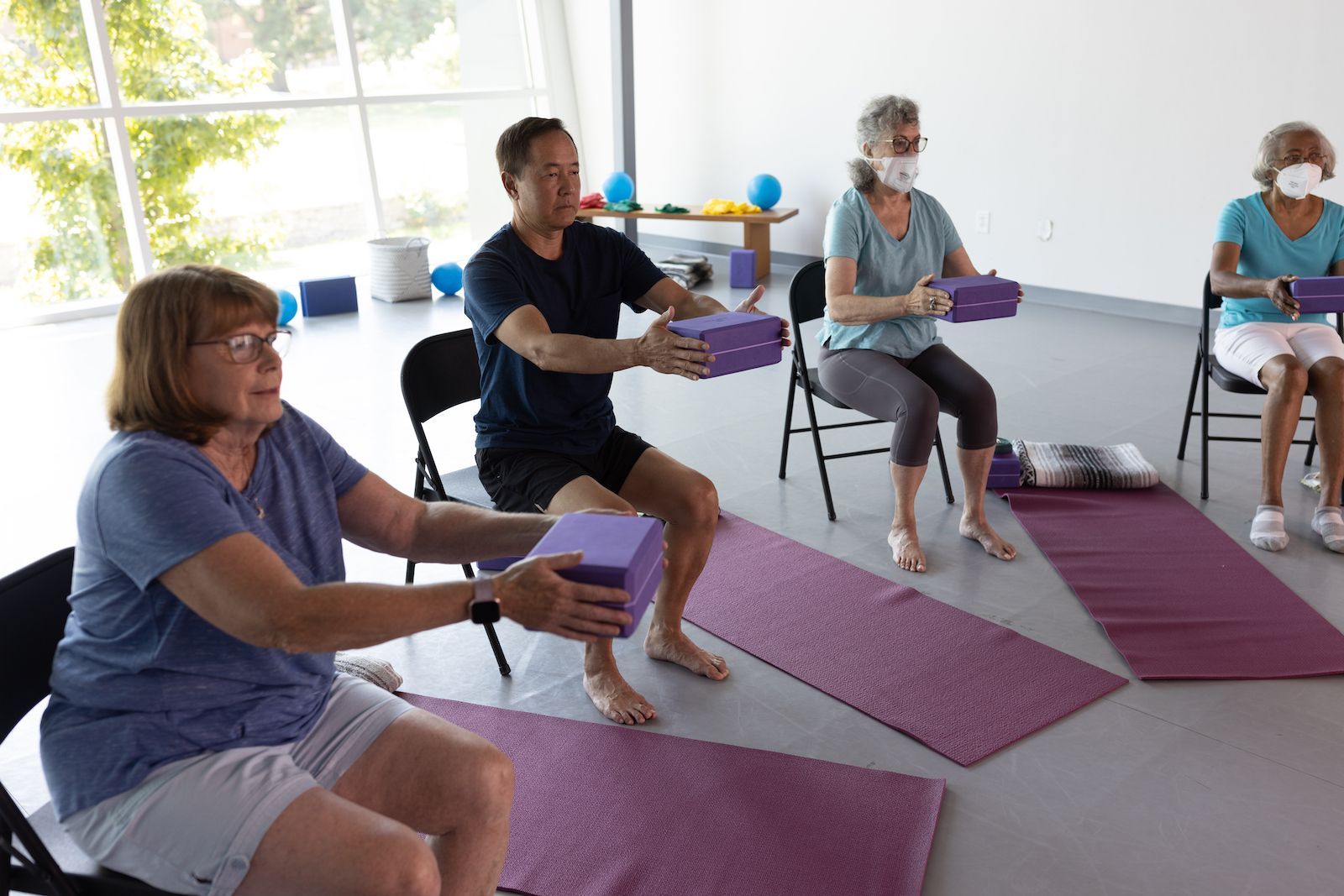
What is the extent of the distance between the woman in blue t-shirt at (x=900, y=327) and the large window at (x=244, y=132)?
5.67m

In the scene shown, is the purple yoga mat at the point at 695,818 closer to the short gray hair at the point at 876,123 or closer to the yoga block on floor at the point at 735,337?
the yoga block on floor at the point at 735,337

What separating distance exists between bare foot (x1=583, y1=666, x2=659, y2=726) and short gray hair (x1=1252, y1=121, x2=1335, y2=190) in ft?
8.96

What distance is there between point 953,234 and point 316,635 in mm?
2798

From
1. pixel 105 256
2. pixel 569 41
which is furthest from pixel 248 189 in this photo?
pixel 569 41

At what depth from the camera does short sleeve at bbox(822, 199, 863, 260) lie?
11.3 feet

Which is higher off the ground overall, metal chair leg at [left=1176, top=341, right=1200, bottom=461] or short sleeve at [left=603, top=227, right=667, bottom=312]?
short sleeve at [left=603, top=227, right=667, bottom=312]

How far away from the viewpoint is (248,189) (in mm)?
8000

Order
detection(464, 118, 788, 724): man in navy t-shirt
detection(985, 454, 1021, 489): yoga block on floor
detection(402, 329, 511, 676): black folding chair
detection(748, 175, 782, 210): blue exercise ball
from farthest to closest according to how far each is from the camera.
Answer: detection(748, 175, 782, 210): blue exercise ball, detection(985, 454, 1021, 489): yoga block on floor, detection(402, 329, 511, 676): black folding chair, detection(464, 118, 788, 724): man in navy t-shirt

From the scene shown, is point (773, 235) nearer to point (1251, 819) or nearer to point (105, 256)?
point (105, 256)

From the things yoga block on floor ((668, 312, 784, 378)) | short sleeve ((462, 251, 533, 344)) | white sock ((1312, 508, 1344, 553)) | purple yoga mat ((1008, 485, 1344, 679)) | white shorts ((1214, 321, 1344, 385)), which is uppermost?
short sleeve ((462, 251, 533, 344))

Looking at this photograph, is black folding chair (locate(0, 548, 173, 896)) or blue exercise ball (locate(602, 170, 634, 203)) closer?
black folding chair (locate(0, 548, 173, 896))

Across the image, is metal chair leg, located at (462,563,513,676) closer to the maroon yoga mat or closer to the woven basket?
the maroon yoga mat

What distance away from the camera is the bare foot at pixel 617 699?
2596mm

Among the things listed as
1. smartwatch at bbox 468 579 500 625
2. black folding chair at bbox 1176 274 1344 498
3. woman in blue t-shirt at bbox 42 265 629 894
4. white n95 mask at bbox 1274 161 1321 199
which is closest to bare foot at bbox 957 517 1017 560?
black folding chair at bbox 1176 274 1344 498
